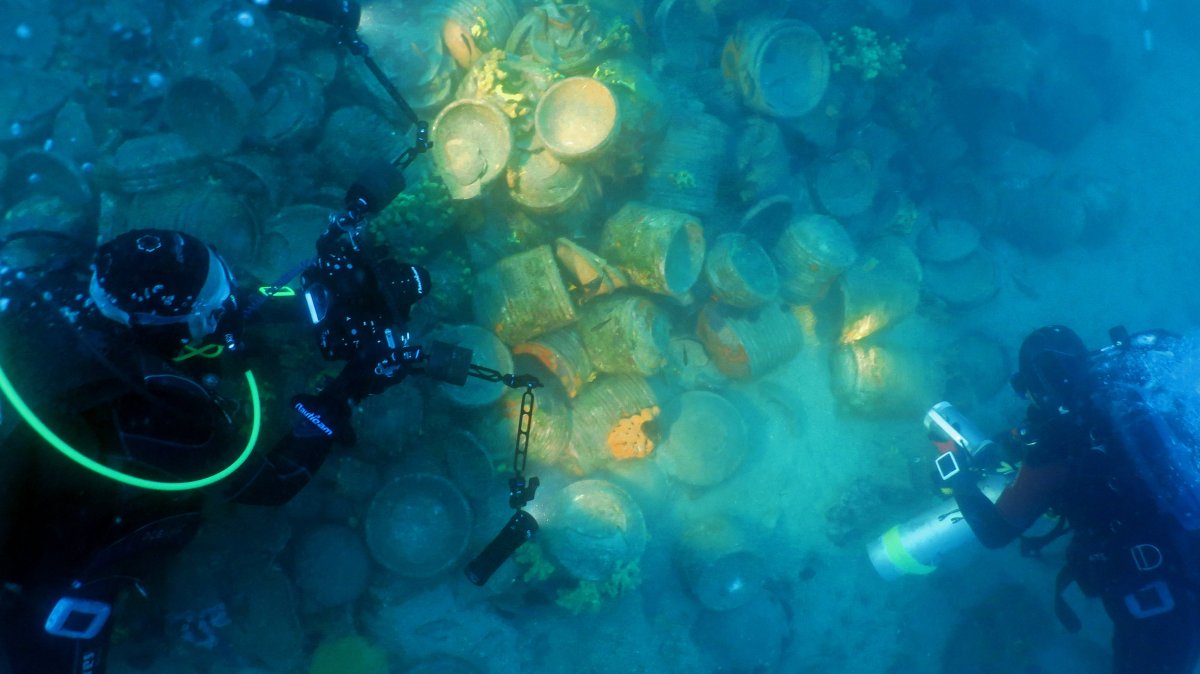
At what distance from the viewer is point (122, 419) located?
2613 mm

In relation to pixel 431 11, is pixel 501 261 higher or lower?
lower

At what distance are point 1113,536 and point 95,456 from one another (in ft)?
23.5

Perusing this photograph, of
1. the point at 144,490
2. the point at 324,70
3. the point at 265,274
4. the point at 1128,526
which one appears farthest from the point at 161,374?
the point at 1128,526

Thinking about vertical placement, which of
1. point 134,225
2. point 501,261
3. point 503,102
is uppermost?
point 503,102

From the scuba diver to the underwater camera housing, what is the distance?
0.39 m

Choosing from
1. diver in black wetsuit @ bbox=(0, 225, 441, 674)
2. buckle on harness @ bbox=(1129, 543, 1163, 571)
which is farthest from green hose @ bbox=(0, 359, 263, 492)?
buckle on harness @ bbox=(1129, 543, 1163, 571)

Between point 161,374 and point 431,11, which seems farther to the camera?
point 431,11

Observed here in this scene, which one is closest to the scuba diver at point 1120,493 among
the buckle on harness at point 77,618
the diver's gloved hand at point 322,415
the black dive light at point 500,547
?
the black dive light at point 500,547

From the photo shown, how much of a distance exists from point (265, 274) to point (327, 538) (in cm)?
223

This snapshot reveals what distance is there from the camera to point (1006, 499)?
542cm

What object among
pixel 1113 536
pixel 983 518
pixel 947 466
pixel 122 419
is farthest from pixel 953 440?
pixel 122 419

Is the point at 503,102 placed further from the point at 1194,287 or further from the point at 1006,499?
the point at 1194,287

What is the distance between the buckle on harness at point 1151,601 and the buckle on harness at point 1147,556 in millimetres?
191

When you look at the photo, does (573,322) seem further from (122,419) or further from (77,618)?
(77,618)
